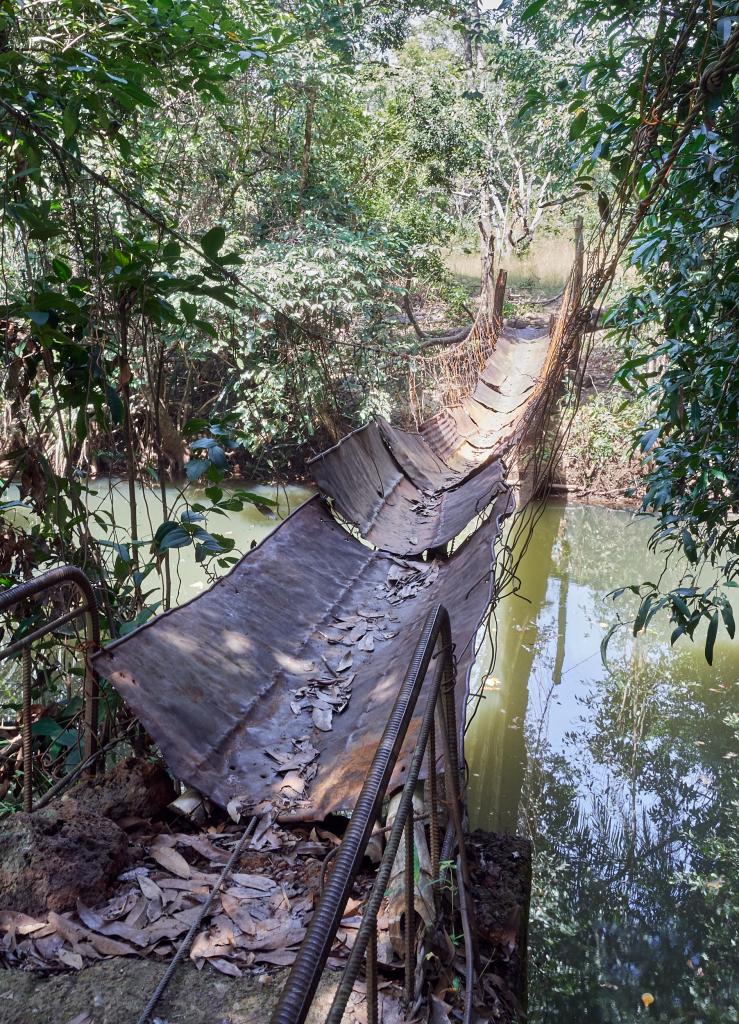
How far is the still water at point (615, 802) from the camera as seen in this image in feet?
9.62

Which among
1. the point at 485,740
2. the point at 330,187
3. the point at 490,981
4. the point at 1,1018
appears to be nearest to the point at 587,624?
the point at 485,740

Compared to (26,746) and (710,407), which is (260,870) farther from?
(710,407)

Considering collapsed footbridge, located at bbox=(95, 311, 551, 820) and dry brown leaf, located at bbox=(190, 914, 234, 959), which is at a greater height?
collapsed footbridge, located at bbox=(95, 311, 551, 820)

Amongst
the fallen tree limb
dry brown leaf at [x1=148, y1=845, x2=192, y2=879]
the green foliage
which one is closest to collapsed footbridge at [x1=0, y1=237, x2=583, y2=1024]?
dry brown leaf at [x1=148, y1=845, x2=192, y2=879]

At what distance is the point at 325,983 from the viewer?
1.25m

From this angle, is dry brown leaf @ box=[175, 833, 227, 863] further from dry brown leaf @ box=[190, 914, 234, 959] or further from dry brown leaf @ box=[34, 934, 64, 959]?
dry brown leaf @ box=[34, 934, 64, 959]

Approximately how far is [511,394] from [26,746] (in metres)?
6.36

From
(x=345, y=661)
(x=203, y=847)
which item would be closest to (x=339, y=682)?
(x=345, y=661)

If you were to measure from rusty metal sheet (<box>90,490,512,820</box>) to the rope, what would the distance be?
0.10 metres

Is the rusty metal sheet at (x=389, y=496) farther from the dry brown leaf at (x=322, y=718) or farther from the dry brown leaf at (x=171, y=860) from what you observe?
the dry brown leaf at (x=171, y=860)

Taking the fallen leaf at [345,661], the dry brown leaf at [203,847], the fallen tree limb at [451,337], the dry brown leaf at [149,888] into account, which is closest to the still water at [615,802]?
the fallen leaf at [345,661]

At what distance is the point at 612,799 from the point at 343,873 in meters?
3.65

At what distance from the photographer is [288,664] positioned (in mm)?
2186

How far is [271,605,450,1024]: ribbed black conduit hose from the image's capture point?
61 centimetres
